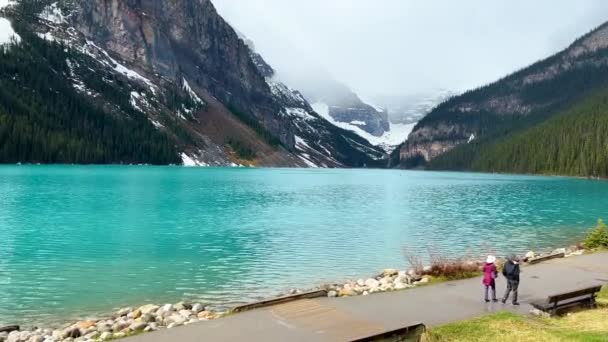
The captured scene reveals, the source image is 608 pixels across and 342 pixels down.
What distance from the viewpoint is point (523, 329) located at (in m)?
16.1

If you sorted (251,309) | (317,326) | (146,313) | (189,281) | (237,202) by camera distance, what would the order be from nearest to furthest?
(317,326), (251,309), (146,313), (189,281), (237,202)

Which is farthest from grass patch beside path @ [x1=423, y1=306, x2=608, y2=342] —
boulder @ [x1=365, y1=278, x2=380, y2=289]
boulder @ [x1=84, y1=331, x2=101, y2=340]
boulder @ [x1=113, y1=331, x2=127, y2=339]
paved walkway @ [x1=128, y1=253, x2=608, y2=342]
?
boulder @ [x1=84, y1=331, x2=101, y2=340]

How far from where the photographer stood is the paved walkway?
48.9 ft

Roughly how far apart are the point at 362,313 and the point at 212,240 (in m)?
26.9

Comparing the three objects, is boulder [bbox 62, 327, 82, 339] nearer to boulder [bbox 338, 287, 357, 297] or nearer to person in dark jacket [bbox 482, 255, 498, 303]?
boulder [bbox 338, 287, 357, 297]

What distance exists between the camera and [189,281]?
92.8 ft

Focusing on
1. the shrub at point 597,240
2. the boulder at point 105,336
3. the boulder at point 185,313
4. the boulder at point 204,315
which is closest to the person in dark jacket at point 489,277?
the boulder at point 204,315

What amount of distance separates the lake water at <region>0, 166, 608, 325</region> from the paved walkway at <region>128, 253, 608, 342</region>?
7.56 meters

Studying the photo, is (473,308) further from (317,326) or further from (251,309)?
(251,309)

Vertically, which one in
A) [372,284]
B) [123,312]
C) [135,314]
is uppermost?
[372,284]

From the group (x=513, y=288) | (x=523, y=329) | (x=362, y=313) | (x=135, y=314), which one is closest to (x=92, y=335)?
(x=135, y=314)

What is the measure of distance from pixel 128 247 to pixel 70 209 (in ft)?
88.2

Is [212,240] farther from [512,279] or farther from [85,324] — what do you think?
[512,279]

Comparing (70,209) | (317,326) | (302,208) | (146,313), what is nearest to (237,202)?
(302,208)
